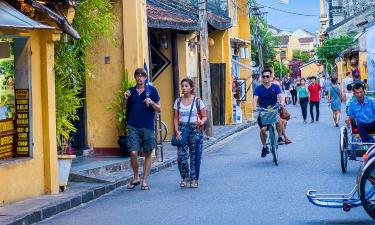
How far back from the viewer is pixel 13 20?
10000 mm

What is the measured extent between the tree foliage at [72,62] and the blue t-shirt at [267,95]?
352cm

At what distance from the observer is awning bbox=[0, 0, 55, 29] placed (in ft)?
31.7

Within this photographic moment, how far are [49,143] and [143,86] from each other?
1.86 m

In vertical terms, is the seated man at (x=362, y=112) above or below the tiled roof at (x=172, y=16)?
below

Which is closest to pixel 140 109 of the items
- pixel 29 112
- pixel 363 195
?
pixel 29 112

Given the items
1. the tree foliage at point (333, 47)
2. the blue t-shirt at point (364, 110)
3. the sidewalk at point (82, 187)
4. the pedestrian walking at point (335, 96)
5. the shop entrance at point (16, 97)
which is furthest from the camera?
the tree foliage at point (333, 47)

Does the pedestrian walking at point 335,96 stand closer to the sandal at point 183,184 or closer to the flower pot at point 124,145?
the flower pot at point 124,145

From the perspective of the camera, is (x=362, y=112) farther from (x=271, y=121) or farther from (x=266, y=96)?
(x=266, y=96)

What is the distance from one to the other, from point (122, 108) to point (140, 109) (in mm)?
4480

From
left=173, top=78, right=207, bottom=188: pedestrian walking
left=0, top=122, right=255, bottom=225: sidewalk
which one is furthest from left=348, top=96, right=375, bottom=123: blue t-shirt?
left=0, top=122, right=255, bottom=225: sidewalk

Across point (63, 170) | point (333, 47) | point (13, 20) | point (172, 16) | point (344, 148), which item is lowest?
point (63, 170)

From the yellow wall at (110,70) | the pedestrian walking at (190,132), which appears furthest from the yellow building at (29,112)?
the yellow wall at (110,70)

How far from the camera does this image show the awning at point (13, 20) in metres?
9.67

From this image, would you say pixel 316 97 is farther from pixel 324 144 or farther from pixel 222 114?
pixel 324 144
